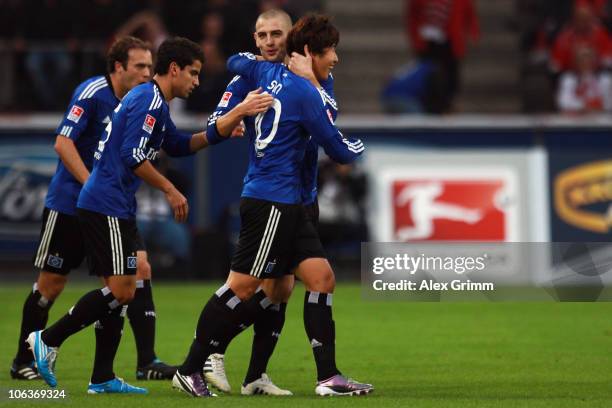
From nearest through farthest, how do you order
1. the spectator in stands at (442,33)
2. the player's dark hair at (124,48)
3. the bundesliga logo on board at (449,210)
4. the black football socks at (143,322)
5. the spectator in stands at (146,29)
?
the player's dark hair at (124,48) → the black football socks at (143,322) → the bundesliga logo on board at (449,210) → the spectator in stands at (146,29) → the spectator in stands at (442,33)

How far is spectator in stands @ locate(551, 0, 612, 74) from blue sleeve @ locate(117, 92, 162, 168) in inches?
469

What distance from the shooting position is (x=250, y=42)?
18.9 metres

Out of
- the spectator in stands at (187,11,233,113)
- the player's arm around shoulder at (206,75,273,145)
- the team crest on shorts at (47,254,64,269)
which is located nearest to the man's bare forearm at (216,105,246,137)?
the player's arm around shoulder at (206,75,273,145)

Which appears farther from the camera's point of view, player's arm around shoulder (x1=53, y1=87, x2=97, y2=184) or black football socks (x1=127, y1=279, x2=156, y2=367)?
black football socks (x1=127, y1=279, x2=156, y2=367)

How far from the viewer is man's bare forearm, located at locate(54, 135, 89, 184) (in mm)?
9172

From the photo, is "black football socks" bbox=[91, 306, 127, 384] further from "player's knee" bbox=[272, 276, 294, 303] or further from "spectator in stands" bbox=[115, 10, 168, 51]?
"spectator in stands" bbox=[115, 10, 168, 51]

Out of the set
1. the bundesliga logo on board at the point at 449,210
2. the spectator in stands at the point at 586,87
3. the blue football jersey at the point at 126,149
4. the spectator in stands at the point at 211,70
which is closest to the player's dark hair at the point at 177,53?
the blue football jersey at the point at 126,149

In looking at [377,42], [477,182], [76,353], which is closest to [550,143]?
[477,182]

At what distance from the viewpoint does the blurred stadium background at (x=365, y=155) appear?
647 inches

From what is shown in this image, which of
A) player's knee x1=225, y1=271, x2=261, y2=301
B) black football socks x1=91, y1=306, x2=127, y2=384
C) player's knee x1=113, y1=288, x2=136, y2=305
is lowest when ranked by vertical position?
black football socks x1=91, y1=306, x2=127, y2=384

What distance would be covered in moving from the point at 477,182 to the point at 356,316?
3517 mm

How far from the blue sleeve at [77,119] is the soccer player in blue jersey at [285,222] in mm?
1559

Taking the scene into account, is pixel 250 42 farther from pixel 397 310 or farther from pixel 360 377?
pixel 360 377

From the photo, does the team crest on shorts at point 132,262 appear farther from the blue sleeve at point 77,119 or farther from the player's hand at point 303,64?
the player's hand at point 303,64
